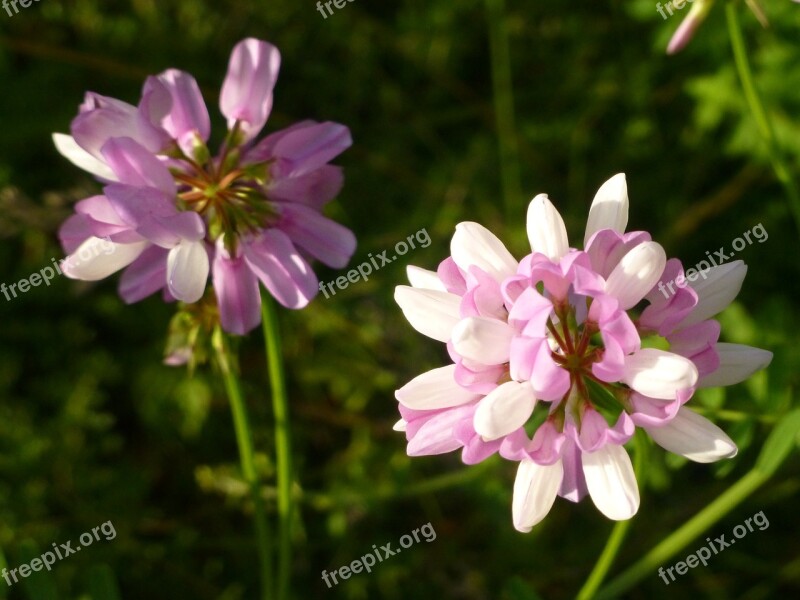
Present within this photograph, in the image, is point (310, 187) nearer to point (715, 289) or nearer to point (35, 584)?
point (715, 289)

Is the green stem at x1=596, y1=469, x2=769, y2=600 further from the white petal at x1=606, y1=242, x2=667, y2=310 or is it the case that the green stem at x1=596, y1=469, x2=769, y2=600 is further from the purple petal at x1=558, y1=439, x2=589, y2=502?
the white petal at x1=606, y1=242, x2=667, y2=310

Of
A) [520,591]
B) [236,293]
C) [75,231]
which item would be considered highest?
[75,231]

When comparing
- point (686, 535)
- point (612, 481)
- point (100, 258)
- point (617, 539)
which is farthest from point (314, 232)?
point (686, 535)

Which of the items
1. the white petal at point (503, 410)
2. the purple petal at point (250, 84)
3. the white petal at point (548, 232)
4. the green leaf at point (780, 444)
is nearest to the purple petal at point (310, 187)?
the purple petal at point (250, 84)

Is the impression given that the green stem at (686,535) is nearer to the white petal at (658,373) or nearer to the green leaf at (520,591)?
the green leaf at (520,591)

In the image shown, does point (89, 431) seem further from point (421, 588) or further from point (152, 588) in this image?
point (421, 588)
